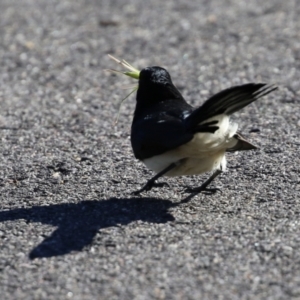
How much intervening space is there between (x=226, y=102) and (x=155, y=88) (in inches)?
42.4

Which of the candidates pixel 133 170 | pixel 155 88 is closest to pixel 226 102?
pixel 155 88

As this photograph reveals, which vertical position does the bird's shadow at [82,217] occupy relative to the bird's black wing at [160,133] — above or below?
below

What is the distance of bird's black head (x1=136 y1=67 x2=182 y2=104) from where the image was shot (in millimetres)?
5938

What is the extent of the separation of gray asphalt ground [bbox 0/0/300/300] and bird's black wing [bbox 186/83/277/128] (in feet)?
2.31

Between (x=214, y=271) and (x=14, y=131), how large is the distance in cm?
362

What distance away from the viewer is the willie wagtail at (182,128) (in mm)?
5020

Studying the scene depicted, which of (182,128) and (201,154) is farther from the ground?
(182,128)

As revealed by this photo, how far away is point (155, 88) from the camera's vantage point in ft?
19.5

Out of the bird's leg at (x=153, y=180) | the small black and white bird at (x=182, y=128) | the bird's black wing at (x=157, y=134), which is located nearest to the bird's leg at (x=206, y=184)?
the small black and white bird at (x=182, y=128)

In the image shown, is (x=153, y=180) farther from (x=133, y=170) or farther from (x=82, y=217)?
(x=133, y=170)

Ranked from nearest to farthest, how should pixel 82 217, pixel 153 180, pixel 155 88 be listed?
pixel 82 217 < pixel 153 180 < pixel 155 88

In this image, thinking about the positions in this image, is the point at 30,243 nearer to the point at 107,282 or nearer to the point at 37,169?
the point at 107,282

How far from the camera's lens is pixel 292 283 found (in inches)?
162

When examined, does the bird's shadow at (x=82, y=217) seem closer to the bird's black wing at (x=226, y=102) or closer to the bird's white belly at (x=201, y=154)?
the bird's white belly at (x=201, y=154)
